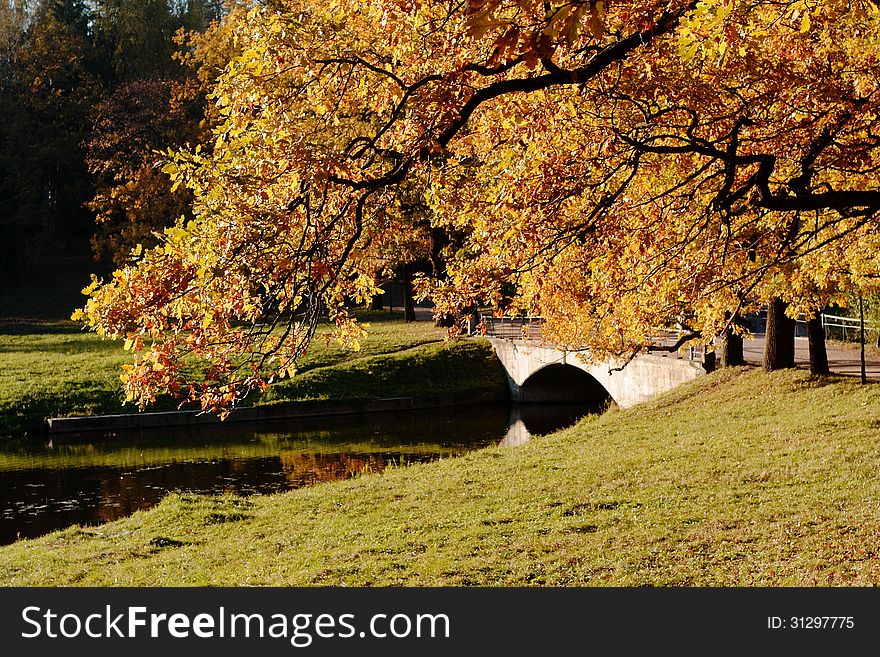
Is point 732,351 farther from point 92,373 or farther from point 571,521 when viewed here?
point 92,373

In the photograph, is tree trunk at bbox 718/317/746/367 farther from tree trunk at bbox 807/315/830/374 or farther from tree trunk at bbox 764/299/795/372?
tree trunk at bbox 807/315/830/374

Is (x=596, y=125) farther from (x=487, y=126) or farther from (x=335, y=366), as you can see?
(x=335, y=366)

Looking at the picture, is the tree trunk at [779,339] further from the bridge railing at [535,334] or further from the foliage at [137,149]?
the foliage at [137,149]

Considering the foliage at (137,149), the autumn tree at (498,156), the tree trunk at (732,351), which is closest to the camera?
the autumn tree at (498,156)

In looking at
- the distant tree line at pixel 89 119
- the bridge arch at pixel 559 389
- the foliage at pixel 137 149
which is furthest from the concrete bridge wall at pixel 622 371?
the foliage at pixel 137 149

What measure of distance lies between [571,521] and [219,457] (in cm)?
1536

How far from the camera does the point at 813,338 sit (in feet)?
68.7

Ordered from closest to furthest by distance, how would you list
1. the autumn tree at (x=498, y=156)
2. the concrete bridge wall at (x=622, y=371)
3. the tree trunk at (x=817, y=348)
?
the autumn tree at (x=498, y=156)
the tree trunk at (x=817, y=348)
the concrete bridge wall at (x=622, y=371)

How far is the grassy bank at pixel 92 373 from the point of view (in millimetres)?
31531

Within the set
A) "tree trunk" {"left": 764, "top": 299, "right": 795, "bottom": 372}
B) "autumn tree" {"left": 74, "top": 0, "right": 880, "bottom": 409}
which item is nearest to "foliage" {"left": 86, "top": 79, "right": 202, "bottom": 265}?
"tree trunk" {"left": 764, "top": 299, "right": 795, "bottom": 372}

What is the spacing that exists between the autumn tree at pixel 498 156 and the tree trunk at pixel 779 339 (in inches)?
383

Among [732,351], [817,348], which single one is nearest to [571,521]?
[817,348]

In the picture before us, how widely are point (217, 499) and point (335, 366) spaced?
19.5m

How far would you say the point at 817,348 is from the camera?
69.1 feet
